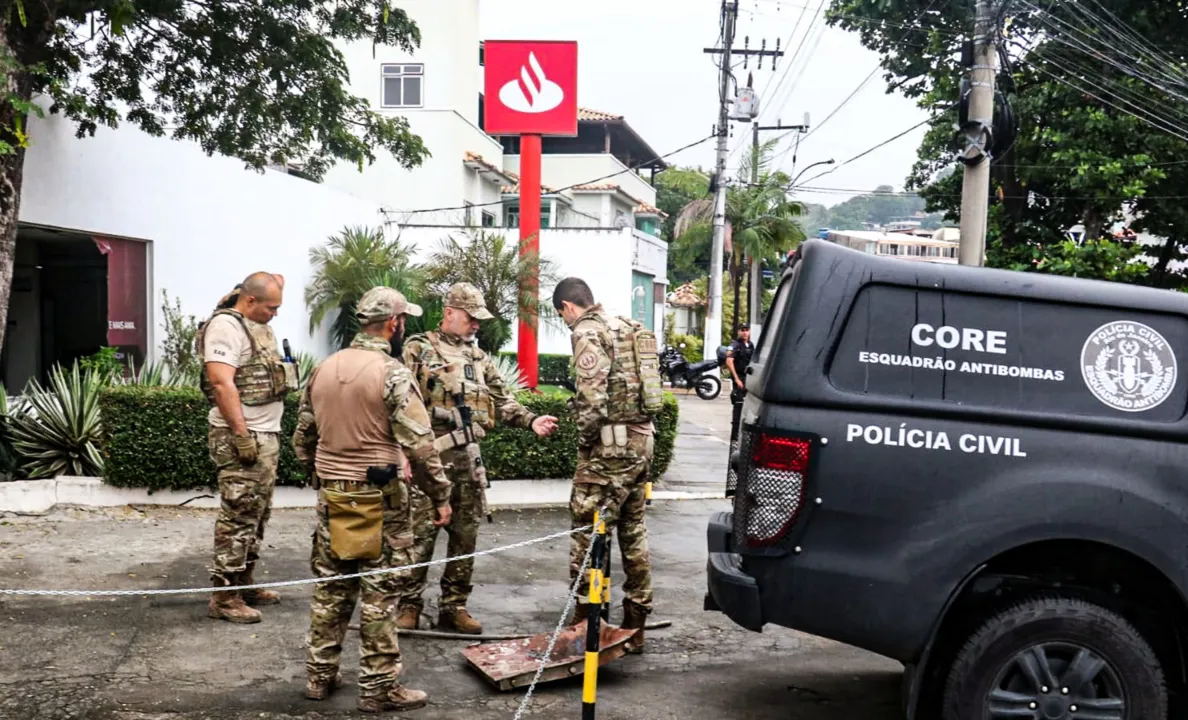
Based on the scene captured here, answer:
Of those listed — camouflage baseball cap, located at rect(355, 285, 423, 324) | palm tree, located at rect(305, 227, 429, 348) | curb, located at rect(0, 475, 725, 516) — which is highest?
palm tree, located at rect(305, 227, 429, 348)

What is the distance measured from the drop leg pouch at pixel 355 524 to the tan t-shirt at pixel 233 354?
1.55 meters

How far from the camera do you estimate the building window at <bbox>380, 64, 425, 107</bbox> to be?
28.4 m

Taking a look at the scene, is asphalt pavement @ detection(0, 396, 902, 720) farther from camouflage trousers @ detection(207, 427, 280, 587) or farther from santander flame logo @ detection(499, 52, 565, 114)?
santander flame logo @ detection(499, 52, 565, 114)

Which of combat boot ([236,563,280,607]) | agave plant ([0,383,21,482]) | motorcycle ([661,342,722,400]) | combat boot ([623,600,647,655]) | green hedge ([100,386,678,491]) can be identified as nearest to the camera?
combat boot ([623,600,647,655])

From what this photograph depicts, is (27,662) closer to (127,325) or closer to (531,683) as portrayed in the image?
(531,683)

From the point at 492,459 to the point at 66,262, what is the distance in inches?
297

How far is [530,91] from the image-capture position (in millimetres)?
14461

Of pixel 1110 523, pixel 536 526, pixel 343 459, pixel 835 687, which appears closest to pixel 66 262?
pixel 536 526

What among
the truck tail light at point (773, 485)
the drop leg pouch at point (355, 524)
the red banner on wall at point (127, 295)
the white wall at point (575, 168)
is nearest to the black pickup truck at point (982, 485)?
the truck tail light at point (773, 485)

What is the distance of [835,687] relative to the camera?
5.36m

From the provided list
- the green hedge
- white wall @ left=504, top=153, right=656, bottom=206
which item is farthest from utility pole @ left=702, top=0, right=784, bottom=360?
the green hedge

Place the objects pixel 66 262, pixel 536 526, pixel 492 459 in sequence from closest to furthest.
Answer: pixel 536 526 → pixel 492 459 → pixel 66 262

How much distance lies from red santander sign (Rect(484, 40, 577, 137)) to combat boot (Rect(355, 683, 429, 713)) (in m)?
10.6

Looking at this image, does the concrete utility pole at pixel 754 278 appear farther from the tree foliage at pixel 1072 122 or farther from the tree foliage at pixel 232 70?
the tree foliage at pixel 232 70
